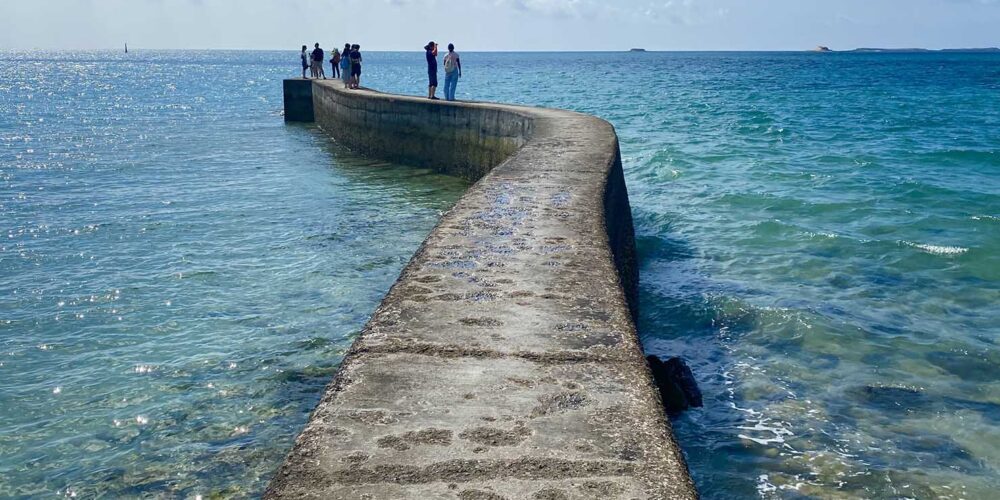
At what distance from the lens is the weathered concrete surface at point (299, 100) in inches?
1119

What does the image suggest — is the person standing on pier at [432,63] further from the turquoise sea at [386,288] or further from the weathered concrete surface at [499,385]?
the weathered concrete surface at [499,385]

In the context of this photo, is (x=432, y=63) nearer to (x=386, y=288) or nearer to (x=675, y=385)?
(x=386, y=288)

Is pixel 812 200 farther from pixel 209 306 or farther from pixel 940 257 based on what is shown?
pixel 209 306

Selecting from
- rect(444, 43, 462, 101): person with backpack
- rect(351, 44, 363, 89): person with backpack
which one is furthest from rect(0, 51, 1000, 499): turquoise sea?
rect(351, 44, 363, 89): person with backpack

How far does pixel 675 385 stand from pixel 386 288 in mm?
3482

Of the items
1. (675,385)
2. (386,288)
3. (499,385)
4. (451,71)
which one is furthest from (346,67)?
(499,385)

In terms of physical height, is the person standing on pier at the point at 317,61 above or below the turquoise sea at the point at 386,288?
above

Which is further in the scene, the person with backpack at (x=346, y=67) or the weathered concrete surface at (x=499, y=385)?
the person with backpack at (x=346, y=67)

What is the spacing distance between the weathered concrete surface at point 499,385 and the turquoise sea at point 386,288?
1.23 metres

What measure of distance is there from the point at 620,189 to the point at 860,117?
2153 cm

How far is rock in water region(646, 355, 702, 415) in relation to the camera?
543cm

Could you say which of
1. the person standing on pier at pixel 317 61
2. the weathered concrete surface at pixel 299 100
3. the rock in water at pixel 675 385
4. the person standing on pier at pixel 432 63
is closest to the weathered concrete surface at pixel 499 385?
the rock in water at pixel 675 385

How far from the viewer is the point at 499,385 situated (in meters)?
3.46

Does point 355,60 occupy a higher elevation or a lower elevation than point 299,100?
higher
